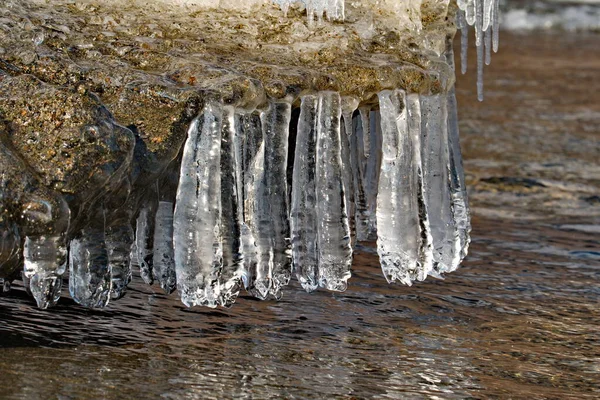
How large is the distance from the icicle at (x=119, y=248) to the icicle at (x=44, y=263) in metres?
0.20

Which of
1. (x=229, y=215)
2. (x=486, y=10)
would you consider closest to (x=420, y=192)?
(x=229, y=215)

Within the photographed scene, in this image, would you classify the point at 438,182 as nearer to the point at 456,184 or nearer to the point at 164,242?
the point at 456,184

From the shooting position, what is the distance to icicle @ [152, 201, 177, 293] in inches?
118

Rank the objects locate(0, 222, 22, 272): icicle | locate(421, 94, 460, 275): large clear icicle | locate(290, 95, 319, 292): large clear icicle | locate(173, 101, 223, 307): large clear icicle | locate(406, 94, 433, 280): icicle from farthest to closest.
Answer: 1. locate(421, 94, 460, 275): large clear icicle
2. locate(406, 94, 433, 280): icicle
3. locate(290, 95, 319, 292): large clear icicle
4. locate(173, 101, 223, 307): large clear icicle
5. locate(0, 222, 22, 272): icicle

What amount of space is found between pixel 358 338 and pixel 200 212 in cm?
62

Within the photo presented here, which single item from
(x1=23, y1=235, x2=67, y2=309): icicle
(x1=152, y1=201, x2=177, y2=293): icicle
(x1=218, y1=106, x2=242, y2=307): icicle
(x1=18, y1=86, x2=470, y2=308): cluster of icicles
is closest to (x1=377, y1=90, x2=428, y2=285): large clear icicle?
(x1=18, y1=86, x2=470, y2=308): cluster of icicles

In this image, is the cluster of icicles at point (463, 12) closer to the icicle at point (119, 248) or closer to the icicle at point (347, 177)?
the icicle at point (347, 177)

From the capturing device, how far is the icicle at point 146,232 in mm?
2961

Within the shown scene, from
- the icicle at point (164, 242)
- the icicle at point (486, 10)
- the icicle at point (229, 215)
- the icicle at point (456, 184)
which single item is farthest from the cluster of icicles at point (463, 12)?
the icicle at point (164, 242)

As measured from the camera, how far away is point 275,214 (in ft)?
9.96

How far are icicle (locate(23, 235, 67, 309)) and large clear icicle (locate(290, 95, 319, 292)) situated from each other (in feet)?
2.15

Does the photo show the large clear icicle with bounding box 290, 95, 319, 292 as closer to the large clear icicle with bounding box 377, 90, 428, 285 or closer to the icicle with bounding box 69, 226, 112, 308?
the large clear icicle with bounding box 377, 90, 428, 285

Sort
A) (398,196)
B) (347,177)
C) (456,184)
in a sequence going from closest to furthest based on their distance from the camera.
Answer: (398,196) < (347,177) < (456,184)

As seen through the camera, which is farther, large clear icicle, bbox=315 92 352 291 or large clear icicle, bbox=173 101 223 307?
large clear icicle, bbox=315 92 352 291
